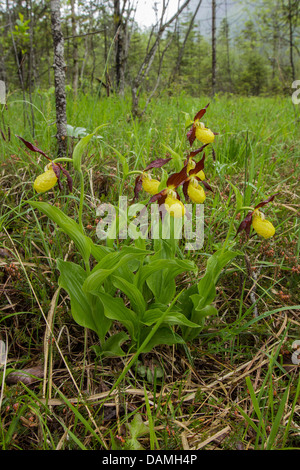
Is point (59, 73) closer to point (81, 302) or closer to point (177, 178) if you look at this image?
point (177, 178)

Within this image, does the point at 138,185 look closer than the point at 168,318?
No

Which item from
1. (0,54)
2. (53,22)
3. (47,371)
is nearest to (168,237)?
→ (47,371)

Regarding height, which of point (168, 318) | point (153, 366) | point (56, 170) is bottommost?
point (153, 366)

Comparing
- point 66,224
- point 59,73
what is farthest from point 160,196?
point 59,73

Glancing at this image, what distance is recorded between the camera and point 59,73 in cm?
194

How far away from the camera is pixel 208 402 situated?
113 cm

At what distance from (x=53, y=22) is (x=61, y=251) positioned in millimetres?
1555

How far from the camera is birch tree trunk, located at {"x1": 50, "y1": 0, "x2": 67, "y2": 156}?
1880 mm

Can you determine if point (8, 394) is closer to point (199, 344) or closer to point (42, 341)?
point (42, 341)

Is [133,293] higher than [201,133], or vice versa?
[201,133]

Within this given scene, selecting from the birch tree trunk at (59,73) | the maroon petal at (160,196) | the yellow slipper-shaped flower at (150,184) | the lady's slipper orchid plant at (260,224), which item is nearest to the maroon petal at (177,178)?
the maroon petal at (160,196)

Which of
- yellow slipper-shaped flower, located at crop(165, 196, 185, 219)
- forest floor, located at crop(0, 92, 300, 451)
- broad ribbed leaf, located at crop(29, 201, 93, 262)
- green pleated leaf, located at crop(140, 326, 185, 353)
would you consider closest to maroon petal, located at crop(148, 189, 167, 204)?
yellow slipper-shaped flower, located at crop(165, 196, 185, 219)

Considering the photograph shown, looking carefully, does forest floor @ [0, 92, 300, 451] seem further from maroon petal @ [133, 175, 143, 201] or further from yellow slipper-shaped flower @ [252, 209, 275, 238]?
yellow slipper-shaped flower @ [252, 209, 275, 238]

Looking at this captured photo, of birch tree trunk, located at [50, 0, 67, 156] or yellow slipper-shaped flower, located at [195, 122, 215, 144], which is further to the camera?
birch tree trunk, located at [50, 0, 67, 156]
